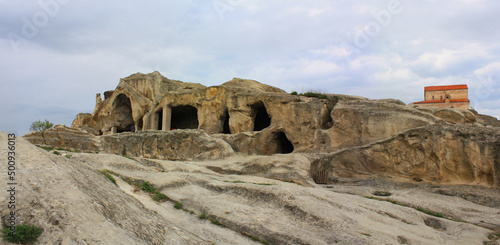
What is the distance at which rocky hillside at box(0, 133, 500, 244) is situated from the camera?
4863 millimetres

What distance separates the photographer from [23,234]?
4.17 meters

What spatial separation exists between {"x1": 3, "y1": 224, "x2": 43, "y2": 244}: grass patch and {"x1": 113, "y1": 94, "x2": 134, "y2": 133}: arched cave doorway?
33.0m

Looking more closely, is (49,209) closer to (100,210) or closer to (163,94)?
(100,210)

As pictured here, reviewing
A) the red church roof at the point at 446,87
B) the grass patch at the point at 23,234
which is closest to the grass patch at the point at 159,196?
the grass patch at the point at 23,234

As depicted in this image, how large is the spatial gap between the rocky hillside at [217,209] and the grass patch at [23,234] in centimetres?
9

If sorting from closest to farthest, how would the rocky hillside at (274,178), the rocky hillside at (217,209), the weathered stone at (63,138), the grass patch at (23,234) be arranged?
the grass patch at (23,234)
the rocky hillside at (217,209)
the rocky hillside at (274,178)
the weathered stone at (63,138)

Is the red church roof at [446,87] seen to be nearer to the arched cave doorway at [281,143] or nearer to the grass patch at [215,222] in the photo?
the arched cave doorway at [281,143]

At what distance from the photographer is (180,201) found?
29.1ft

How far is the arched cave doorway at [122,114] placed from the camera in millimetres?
35888

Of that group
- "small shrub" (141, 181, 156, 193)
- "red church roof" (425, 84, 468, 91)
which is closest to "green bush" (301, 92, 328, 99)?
"small shrub" (141, 181, 156, 193)

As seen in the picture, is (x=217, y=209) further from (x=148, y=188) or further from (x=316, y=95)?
(x=316, y=95)

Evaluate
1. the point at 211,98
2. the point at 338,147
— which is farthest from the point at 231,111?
the point at 338,147

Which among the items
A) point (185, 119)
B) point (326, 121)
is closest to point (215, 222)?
point (326, 121)

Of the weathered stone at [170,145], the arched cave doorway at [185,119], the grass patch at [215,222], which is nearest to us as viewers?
the grass patch at [215,222]
